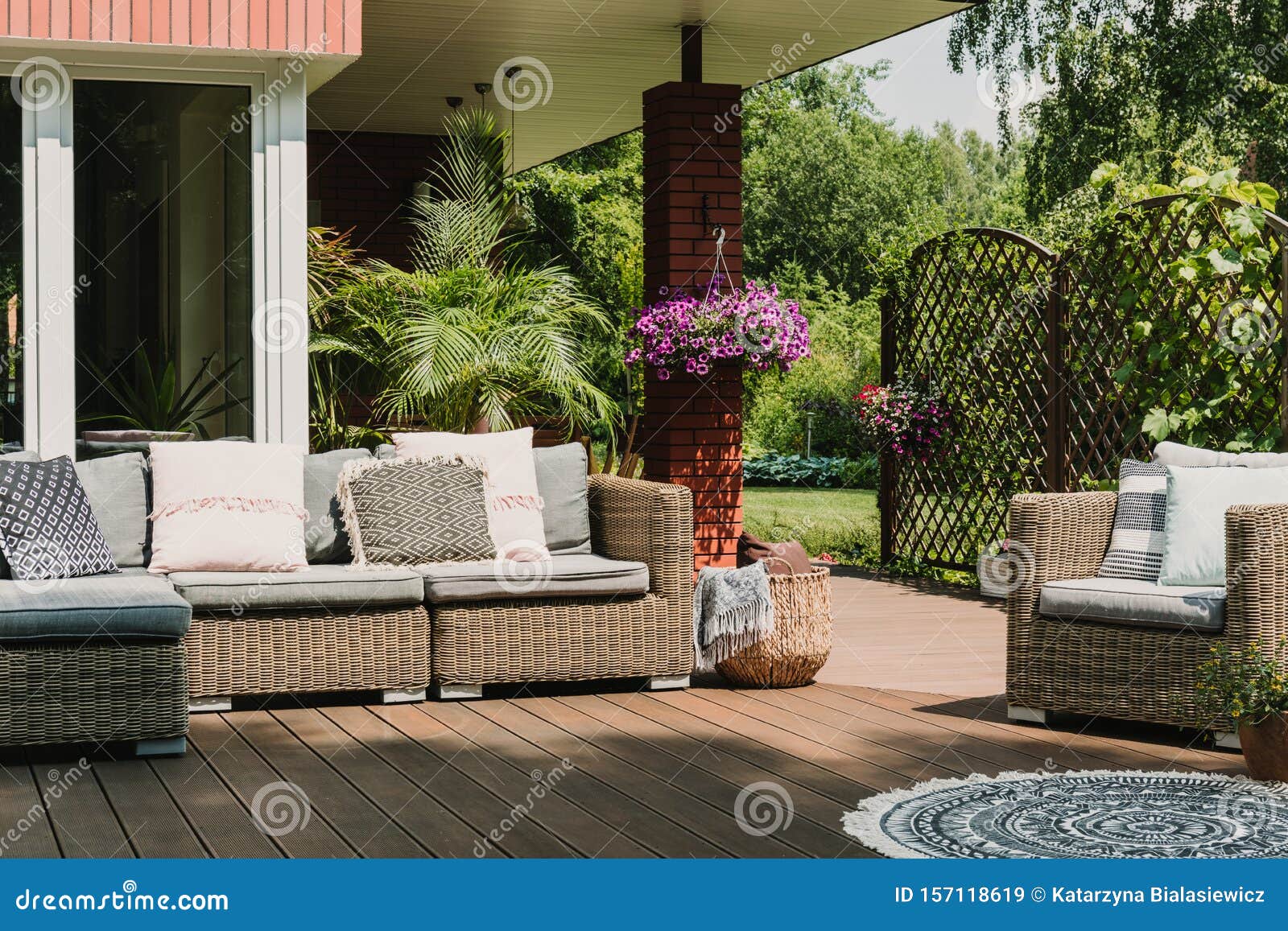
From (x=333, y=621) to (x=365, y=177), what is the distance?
6.19 meters

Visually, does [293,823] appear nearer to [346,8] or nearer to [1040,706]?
[1040,706]

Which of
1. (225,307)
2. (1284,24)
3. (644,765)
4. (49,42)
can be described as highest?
(1284,24)

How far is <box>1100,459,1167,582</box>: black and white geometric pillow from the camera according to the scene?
448 centimetres

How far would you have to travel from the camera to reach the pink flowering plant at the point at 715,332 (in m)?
7.13

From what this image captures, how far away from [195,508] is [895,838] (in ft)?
8.66

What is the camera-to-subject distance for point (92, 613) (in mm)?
3947

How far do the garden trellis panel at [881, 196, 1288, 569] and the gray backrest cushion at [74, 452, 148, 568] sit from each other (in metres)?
4.15

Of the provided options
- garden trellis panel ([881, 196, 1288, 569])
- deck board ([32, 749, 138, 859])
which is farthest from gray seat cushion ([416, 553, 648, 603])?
garden trellis panel ([881, 196, 1288, 569])

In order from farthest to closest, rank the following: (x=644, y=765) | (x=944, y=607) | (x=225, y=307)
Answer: (x=944, y=607), (x=225, y=307), (x=644, y=765)

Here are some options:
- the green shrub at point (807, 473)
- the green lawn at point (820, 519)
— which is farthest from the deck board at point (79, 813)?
the green shrub at point (807, 473)

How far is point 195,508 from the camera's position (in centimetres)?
475

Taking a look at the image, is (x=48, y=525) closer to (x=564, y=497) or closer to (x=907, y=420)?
(x=564, y=497)

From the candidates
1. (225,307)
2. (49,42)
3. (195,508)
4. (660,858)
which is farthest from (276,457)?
(660,858)

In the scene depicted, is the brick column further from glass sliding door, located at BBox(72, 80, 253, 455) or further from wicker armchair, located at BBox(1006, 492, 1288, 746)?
wicker armchair, located at BBox(1006, 492, 1288, 746)
